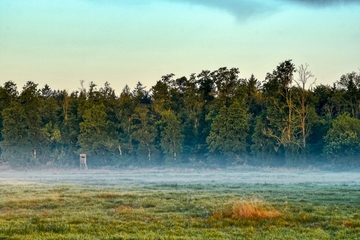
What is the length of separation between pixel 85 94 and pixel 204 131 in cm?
2871

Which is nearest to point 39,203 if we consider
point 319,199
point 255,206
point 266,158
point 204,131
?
point 255,206

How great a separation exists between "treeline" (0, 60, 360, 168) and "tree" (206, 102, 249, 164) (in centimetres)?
15

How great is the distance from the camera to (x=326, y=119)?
77125mm

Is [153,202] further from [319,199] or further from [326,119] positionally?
[326,119]

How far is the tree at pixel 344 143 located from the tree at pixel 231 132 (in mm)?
13206

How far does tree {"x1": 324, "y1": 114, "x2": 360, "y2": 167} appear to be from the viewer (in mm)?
65438

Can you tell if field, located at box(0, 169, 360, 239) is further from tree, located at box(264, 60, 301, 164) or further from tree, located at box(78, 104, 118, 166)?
tree, located at box(78, 104, 118, 166)

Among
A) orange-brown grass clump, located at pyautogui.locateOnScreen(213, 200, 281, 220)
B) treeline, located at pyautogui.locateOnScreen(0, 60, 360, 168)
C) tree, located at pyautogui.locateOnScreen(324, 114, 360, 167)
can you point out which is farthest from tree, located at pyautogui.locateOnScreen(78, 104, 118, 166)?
orange-brown grass clump, located at pyautogui.locateOnScreen(213, 200, 281, 220)

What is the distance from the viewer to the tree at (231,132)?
251 ft

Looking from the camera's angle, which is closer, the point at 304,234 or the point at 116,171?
the point at 304,234

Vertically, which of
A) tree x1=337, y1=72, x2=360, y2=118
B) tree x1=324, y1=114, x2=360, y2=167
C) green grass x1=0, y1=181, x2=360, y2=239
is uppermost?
tree x1=337, y1=72, x2=360, y2=118

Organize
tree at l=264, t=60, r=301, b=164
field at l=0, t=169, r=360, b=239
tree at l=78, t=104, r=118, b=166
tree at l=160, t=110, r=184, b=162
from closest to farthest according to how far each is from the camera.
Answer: field at l=0, t=169, r=360, b=239 < tree at l=264, t=60, r=301, b=164 < tree at l=160, t=110, r=184, b=162 < tree at l=78, t=104, r=118, b=166

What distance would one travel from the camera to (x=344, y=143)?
65875mm

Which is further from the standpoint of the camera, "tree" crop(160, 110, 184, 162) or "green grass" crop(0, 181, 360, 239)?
"tree" crop(160, 110, 184, 162)
